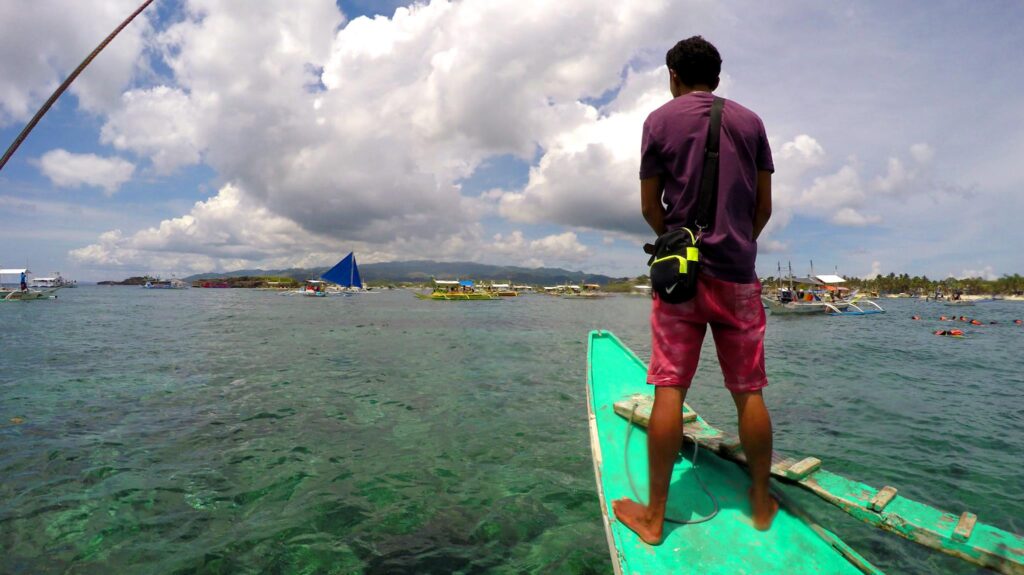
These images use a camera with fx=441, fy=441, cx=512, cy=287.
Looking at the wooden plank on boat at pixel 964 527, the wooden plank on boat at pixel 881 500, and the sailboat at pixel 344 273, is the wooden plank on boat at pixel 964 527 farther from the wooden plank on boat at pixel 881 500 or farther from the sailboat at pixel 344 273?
the sailboat at pixel 344 273

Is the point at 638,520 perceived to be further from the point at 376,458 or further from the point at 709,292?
the point at 376,458

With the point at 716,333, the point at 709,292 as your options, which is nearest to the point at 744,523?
the point at 716,333

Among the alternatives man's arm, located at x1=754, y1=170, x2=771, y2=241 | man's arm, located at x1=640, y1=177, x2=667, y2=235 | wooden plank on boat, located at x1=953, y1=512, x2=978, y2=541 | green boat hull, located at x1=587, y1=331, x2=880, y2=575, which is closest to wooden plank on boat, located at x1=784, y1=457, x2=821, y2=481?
green boat hull, located at x1=587, y1=331, x2=880, y2=575

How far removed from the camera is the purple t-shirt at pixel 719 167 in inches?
110

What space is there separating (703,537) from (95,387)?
562 inches

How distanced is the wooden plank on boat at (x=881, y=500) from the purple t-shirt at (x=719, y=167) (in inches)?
63.6

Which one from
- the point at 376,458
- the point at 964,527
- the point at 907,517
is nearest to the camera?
the point at 964,527

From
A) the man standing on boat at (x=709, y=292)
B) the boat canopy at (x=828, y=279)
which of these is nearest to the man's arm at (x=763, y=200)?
the man standing on boat at (x=709, y=292)

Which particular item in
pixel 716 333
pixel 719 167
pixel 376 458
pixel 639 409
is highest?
pixel 719 167

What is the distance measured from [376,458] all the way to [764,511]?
5.29 metres

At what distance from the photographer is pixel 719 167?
2783 mm

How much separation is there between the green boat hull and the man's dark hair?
2.91 m

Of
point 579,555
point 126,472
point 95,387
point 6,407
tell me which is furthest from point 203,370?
point 579,555

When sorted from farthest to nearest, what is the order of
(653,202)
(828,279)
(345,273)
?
(345,273) → (828,279) → (653,202)
